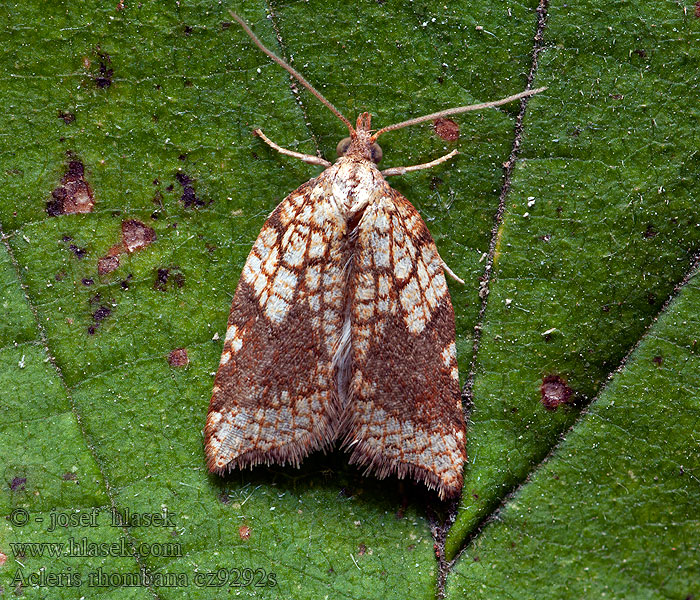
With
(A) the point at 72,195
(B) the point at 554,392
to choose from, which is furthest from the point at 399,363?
(A) the point at 72,195

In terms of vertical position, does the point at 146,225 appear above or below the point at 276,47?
below

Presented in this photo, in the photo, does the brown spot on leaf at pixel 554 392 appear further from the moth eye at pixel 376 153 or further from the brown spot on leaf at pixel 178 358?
the brown spot on leaf at pixel 178 358

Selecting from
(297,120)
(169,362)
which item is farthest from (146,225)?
(297,120)

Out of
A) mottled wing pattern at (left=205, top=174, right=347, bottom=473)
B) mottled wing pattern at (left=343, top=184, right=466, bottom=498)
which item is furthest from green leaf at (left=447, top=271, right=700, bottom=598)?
mottled wing pattern at (left=205, top=174, right=347, bottom=473)

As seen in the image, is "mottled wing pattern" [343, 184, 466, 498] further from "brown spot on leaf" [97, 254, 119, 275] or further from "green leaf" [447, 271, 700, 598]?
"brown spot on leaf" [97, 254, 119, 275]

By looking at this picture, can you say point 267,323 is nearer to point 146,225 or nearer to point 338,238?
point 338,238

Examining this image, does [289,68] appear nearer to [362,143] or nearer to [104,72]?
[362,143]
